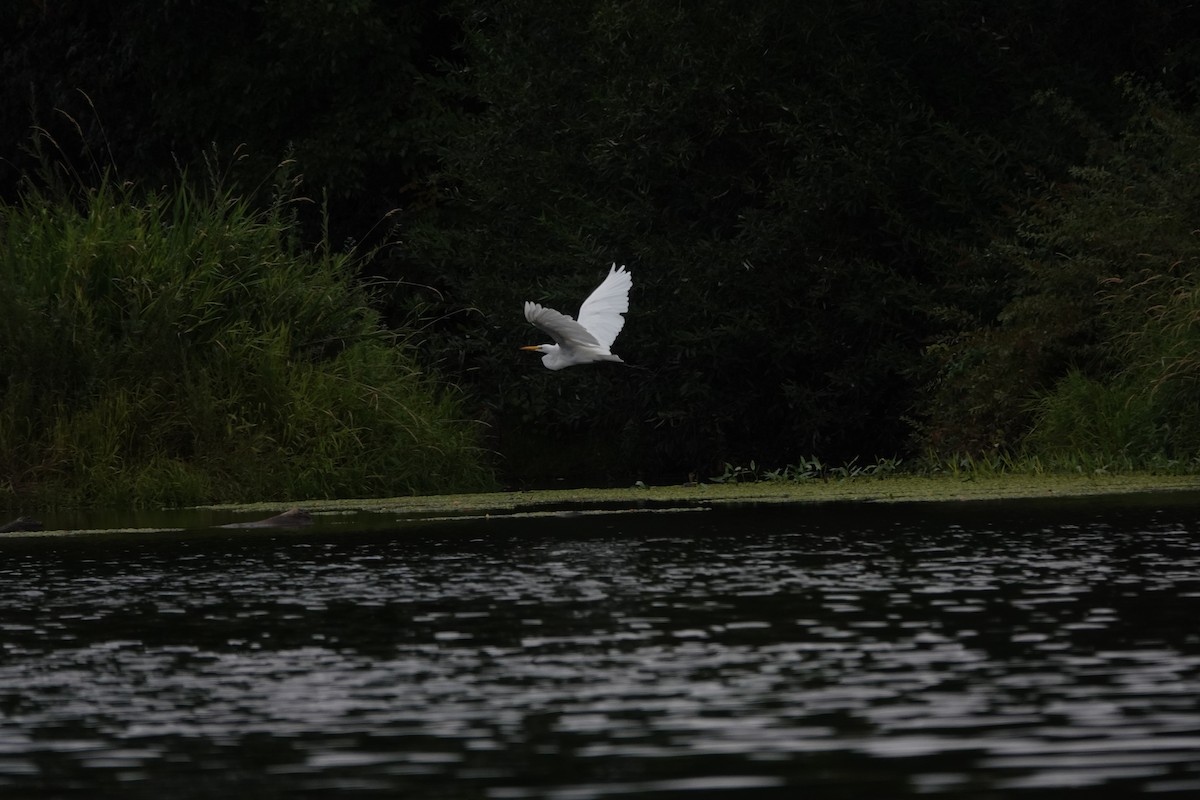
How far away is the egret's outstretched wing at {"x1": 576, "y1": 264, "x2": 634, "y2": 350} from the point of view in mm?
19453

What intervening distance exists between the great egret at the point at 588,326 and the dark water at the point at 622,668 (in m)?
6.38

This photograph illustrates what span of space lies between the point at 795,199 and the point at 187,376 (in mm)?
6823

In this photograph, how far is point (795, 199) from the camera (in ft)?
69.6

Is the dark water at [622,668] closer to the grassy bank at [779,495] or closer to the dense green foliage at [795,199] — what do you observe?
the grassy bank at [779,495]

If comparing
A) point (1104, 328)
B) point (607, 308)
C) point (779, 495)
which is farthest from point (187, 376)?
point (1104, 328)

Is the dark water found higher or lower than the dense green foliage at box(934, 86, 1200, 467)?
lower

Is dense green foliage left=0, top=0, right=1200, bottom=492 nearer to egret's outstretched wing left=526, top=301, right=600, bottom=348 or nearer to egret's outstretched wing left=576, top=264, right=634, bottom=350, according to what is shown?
egret's outstretched wing left=576, top=264, right=634, bottom=350

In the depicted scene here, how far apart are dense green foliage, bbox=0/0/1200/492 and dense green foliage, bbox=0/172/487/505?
283 centimetres

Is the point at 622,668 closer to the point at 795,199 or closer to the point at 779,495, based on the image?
the point at 779,495

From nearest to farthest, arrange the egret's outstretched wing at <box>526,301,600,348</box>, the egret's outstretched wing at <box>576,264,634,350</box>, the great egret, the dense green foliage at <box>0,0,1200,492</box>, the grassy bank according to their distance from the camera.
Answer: the grassy bank
the egret's outstretched wing at <box>526,301,600,348</box>
the great egret
the dense green foliage at <box>0,0,1200,492</box>
the egret's outstretched wing at <box>576,264,634,350</box>

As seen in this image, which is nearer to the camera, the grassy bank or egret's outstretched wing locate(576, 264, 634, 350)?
the grassy bank

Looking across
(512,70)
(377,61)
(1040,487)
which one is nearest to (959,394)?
(1040,487)

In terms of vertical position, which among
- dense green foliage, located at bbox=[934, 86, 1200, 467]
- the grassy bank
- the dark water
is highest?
dense green foliage, located at bbox=[934, 86, 1200, 467]

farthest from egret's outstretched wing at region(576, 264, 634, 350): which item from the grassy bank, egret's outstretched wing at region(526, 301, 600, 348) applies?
the grassy bank
